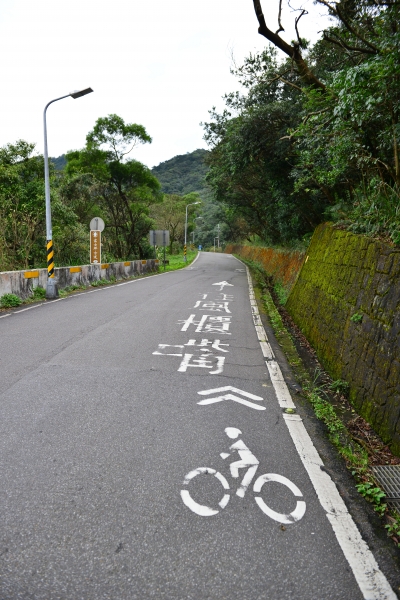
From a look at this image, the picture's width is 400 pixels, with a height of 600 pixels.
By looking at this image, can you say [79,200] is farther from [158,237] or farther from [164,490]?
[164,490]

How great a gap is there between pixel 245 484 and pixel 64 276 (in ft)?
41.1

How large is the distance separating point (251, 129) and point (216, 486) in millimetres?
13747

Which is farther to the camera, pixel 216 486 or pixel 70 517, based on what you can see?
pixel 216 486

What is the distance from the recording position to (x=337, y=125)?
6.30 meters

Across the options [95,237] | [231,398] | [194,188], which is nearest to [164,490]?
[231,398]

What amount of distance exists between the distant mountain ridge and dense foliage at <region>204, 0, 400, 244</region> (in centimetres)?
7374

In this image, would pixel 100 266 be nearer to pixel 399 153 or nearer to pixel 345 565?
pixel 399 153

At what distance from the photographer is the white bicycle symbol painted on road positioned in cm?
Answer: 249

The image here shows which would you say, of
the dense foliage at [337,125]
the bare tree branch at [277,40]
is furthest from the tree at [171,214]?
the bare tree branch at [277,40]

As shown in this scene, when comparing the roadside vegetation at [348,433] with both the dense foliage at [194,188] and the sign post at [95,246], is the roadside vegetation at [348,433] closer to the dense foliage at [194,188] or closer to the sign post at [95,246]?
the sign post at [95,246]

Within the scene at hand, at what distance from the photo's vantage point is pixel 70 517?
7.86 feet

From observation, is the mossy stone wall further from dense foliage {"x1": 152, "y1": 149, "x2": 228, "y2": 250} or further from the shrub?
dense foliage {"x1": 152, "y1": 149, "x2": 228, "y2": 250}

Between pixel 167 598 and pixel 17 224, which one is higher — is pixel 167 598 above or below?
below

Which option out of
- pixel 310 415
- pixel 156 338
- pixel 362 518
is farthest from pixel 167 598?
pixel 156 338
